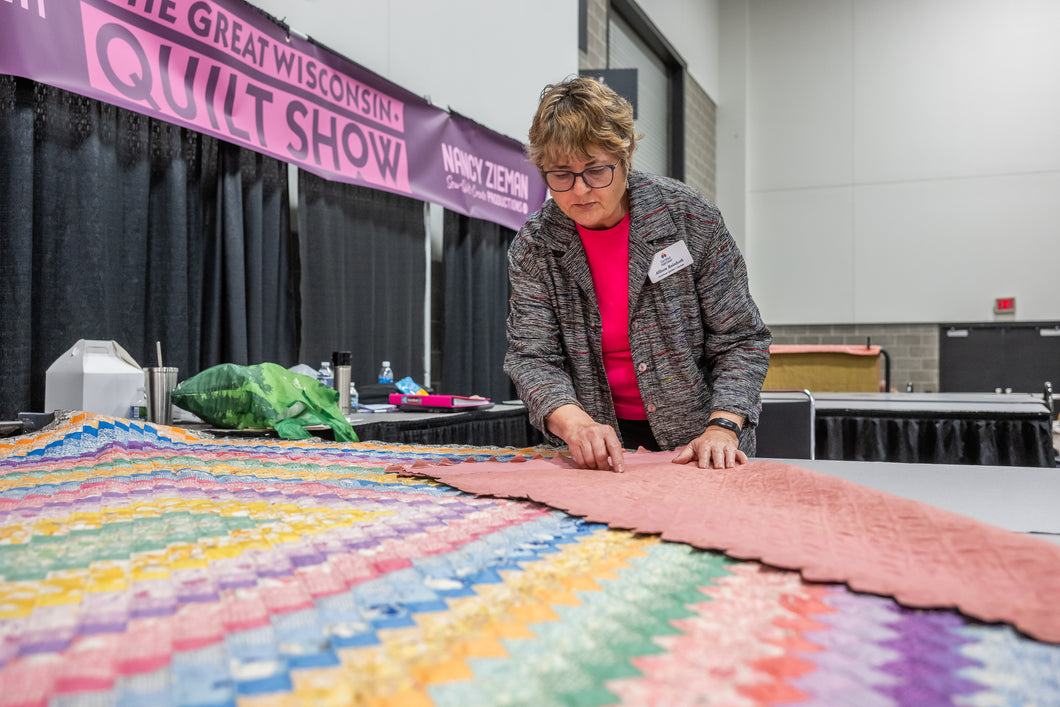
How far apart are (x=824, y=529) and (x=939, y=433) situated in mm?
2088

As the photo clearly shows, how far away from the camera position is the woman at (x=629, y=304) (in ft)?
4.14

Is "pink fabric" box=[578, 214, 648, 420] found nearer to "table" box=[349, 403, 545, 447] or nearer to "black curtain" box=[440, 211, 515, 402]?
"table" box=[349, 403, 545, 447]

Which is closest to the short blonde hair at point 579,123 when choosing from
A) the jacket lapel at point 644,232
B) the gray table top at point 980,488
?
the jacket lapel at point 644,232

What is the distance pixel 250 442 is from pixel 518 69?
139 inches

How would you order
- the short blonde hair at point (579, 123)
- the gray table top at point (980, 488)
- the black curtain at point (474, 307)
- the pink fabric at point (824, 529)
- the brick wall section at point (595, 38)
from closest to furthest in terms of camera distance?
the pink fabric at point (824, 529)
the gray table top at point (980, 488)
the short blonde hair at point (579, 123)
the black curtain at point (474, 307)
the brick wall section at point (595, 38)

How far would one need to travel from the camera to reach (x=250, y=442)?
4.66ft

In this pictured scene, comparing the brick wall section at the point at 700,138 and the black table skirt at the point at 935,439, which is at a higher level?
the brick wall section at the point at 700,138

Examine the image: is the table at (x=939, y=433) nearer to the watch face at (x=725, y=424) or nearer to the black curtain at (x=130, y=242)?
the watch face at (x=725, y=424)

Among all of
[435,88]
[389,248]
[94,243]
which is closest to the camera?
[94,243]

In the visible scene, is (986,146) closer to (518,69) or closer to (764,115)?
(764,115)

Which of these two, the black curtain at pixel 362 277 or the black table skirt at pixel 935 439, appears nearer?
the black table skirt at pixel 935 439

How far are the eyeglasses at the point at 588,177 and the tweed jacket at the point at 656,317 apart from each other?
0.12 meters

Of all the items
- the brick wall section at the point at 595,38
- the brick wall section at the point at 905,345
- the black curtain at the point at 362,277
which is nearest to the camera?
the black curtain at the point at 362,277

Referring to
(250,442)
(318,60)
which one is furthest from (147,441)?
(318,60)
